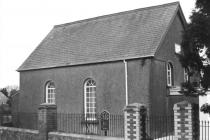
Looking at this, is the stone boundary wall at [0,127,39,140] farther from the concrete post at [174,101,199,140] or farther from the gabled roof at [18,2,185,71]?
the gabled roof at [18,2,185,71]

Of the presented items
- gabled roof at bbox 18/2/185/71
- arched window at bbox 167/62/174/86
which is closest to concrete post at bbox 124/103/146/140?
gabled roof at bbox 18/2/185/71

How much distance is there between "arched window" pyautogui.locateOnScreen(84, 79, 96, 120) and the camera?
21.3m

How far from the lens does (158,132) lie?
58.8ft

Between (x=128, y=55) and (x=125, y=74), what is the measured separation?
3.90 feet

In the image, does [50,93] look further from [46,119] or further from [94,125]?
[46,119]

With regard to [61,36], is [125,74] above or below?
below

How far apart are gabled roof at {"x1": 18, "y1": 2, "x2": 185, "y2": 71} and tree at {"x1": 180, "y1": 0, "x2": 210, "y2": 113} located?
9.20 meters

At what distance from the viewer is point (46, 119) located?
13938mm

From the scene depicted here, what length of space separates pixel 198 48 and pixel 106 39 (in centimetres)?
1395

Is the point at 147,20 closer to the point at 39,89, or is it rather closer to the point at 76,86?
the point at 76,86

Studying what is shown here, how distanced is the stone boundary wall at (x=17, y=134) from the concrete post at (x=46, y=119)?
543 millimetres

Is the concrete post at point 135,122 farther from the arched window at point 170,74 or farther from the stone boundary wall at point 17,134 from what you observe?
the arched window at point 170,74

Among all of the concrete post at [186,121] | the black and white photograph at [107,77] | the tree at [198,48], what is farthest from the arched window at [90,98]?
the tree at [198,48]

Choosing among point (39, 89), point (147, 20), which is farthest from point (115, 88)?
point (39, 89)
